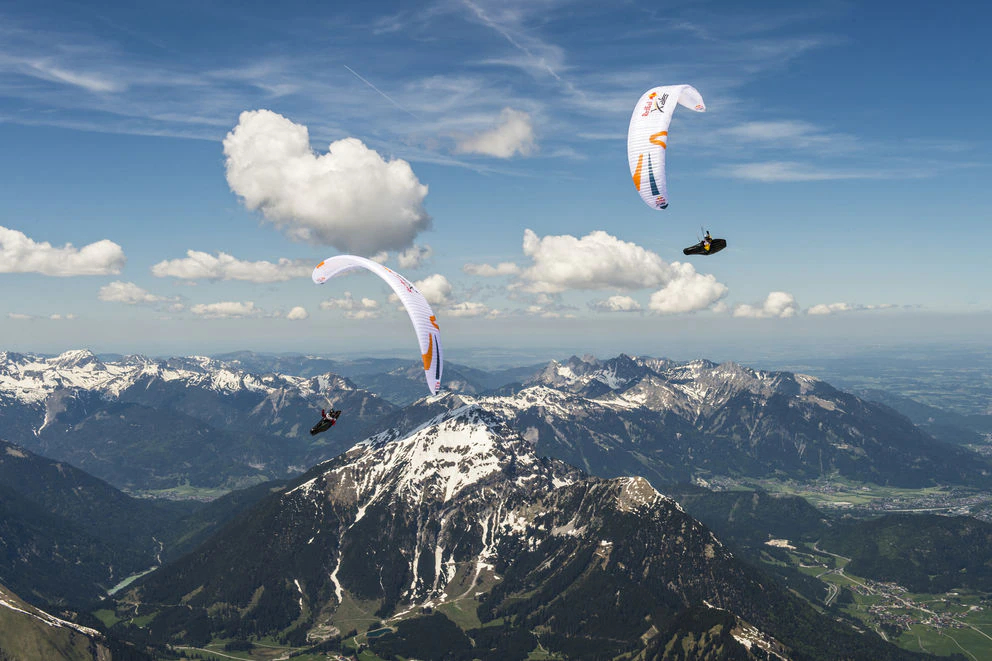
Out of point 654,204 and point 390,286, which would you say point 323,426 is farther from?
point 654,204

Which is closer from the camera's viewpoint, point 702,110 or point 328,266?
point 702,110

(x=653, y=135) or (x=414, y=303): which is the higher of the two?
(x=653, y=135)

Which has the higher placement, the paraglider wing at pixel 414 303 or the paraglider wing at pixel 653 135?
the paraglider wing at pixel 653 135

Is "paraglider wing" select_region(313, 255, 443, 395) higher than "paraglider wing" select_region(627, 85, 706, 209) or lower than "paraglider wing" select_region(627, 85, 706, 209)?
lower

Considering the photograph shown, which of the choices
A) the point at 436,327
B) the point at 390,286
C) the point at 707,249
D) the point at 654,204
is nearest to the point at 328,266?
the point at 390,286
